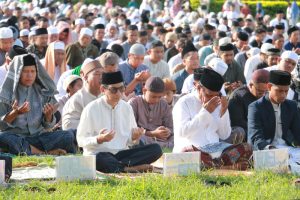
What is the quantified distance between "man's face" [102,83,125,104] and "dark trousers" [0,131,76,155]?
4.85 feet

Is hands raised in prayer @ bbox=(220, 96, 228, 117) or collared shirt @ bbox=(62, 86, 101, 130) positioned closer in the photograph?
hands raised in prayer @ bbox=(220, 96, 228, 117)

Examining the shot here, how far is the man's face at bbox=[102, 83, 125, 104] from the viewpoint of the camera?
343 inches

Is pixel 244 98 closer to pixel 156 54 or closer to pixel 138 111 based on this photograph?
pixel 138 111

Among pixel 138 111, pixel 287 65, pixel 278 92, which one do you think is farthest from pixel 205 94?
pixel 287 65

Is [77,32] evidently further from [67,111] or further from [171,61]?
[67,111]

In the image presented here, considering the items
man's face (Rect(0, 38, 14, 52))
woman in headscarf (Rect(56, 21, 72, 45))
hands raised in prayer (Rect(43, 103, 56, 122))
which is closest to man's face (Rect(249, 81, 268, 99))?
hands raised in prayer (Rect(43, 103, 56, 122))

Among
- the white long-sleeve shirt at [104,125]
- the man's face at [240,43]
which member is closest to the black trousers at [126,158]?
the white long-sleeve shirt at [104,125]

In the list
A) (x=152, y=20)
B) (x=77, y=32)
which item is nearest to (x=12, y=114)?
(x=77, y=32)

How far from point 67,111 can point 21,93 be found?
2.38 feet

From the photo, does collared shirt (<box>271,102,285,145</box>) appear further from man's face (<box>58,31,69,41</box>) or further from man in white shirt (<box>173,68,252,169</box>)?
man's face (<box>58,31,69,41</box>)

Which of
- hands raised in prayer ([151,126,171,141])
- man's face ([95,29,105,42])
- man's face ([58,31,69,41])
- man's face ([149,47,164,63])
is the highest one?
man's face ([95,29,105,42])

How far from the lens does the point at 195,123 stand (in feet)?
29.0

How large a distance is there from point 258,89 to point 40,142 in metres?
2.63

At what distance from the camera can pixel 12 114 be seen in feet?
31.5
